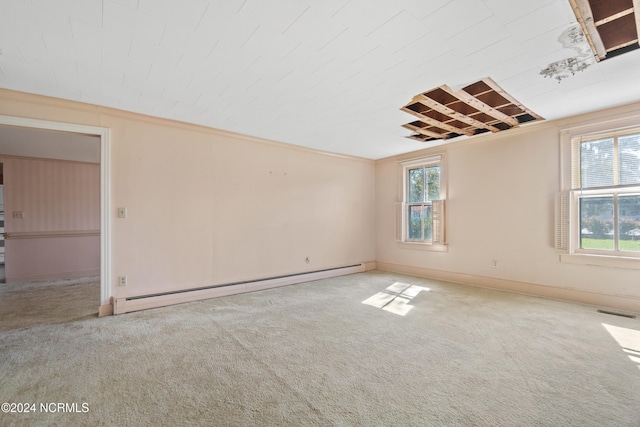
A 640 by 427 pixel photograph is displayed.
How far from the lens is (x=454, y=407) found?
1.67 meters

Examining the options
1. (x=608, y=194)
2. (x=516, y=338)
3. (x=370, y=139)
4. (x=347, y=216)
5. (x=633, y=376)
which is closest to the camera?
(x=633, y=376)

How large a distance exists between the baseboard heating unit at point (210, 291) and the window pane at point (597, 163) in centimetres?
401

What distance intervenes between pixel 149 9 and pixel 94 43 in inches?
28.0

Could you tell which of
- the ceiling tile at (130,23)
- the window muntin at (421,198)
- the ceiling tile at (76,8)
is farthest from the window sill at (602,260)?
the ceiling tile at (76,8)

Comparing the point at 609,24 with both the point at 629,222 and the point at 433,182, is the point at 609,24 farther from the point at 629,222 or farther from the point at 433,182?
the point at 433,182

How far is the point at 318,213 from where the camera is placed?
5.43 metres

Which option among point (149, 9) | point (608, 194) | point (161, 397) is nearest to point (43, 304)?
point (161, 397)

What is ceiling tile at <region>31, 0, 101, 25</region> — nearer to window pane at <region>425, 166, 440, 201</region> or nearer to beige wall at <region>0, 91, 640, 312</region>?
beige wall at <region>0, 91, 640, 312</region>

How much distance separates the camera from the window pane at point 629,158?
335 cm

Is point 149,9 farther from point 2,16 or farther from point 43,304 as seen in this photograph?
point 43,304

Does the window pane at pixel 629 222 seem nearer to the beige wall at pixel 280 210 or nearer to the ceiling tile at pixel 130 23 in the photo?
the beige wall at pixel 280 210

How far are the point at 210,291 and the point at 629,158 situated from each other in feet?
18.6

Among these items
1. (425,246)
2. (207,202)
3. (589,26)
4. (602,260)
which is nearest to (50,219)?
(207,202)

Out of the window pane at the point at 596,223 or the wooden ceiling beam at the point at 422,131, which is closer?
the window pane at the point at 596,223
